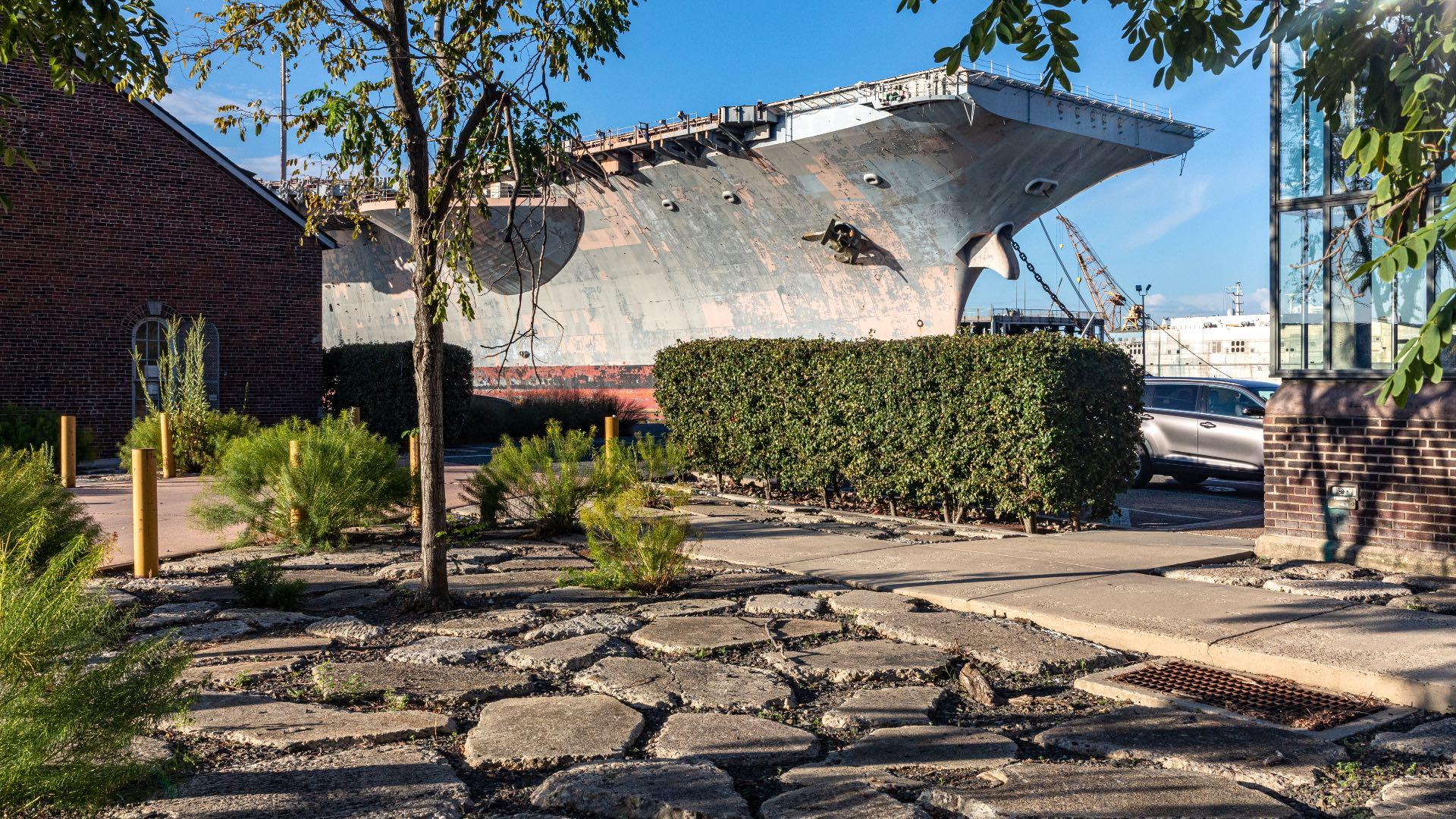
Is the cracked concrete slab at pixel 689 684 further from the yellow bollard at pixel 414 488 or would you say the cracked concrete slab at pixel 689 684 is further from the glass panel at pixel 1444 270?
the glass panel at pixel 1444 270

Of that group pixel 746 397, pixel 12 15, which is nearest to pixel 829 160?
pixel 746 397

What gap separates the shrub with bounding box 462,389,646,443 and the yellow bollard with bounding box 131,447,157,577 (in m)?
15.5

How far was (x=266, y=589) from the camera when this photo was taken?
7148 mm

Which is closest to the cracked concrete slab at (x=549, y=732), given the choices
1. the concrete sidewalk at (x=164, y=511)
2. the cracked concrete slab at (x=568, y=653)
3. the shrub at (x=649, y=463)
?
the cracked concrete slab at (x=568, y=653)

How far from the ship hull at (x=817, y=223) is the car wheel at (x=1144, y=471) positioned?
11.9 metres

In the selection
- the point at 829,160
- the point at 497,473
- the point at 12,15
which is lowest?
the point at 497,473

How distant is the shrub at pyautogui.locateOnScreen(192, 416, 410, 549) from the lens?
933 centimetres

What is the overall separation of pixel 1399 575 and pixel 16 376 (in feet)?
69.7

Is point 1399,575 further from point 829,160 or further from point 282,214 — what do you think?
point 829,160

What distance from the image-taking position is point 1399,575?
8.07 m

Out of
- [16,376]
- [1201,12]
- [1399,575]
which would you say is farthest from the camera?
[16,376]

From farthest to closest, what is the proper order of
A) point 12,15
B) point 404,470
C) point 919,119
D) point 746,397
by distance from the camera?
point 919,119 → point 746,397 → point 404,470 → point 12,15

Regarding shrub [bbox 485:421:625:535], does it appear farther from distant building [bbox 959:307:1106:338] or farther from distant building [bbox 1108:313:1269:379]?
→ distant building [bbox 1108:313:1269:379]

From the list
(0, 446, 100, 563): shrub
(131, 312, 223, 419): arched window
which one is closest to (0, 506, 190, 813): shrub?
(0, 446, 100, 563): shrub
